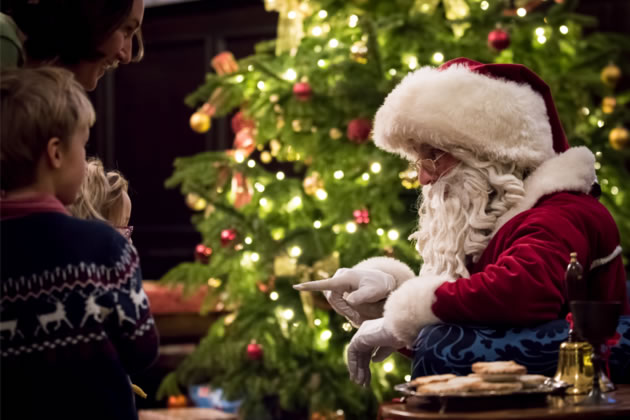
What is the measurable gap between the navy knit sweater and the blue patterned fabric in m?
0.81

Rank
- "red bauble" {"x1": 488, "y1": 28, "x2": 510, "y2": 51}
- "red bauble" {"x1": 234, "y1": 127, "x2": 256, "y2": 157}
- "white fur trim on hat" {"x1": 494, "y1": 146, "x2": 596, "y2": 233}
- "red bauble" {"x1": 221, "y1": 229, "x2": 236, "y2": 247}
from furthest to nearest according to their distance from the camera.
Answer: "red bauble" {"x1": 234, "y1": 127, "x2": 256, "y2": 157} → "red bauble" {"x1": 221, "y1": 229, "x2": 236, "y2": 247} → "red bauble" {"x1": 488, "y1": 28, "x2": 510, "y2": 51} → "white fur trim on hat" {"x1": 494, "y1": 146, "x2": 596, "y2": 233}

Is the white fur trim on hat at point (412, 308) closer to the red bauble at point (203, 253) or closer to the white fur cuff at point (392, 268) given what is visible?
the white fur cuff at point (392, 268)

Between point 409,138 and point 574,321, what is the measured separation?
3.04 feet

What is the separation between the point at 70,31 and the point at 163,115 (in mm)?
5460

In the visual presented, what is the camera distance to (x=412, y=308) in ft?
7.78

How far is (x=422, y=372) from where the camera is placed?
7.70 feet

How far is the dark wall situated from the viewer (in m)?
7.29

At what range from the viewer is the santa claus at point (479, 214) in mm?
2367

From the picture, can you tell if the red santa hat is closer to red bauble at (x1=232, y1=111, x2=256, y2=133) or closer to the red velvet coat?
the red velvet coat

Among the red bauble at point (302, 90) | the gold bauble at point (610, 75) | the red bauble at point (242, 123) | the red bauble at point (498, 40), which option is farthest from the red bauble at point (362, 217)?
the gold bauble at point (610, 75)

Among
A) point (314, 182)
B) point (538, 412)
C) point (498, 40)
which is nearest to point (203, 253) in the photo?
point (314, 182)

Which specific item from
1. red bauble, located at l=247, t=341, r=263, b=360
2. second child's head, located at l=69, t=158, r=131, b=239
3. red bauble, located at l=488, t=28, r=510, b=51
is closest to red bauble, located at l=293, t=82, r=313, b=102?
red bauble, located at l=488, t=28, r=510, b=51

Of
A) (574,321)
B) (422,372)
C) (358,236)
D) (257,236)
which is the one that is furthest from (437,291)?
(257,236)

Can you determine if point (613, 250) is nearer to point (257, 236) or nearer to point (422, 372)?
point (422, 372)
